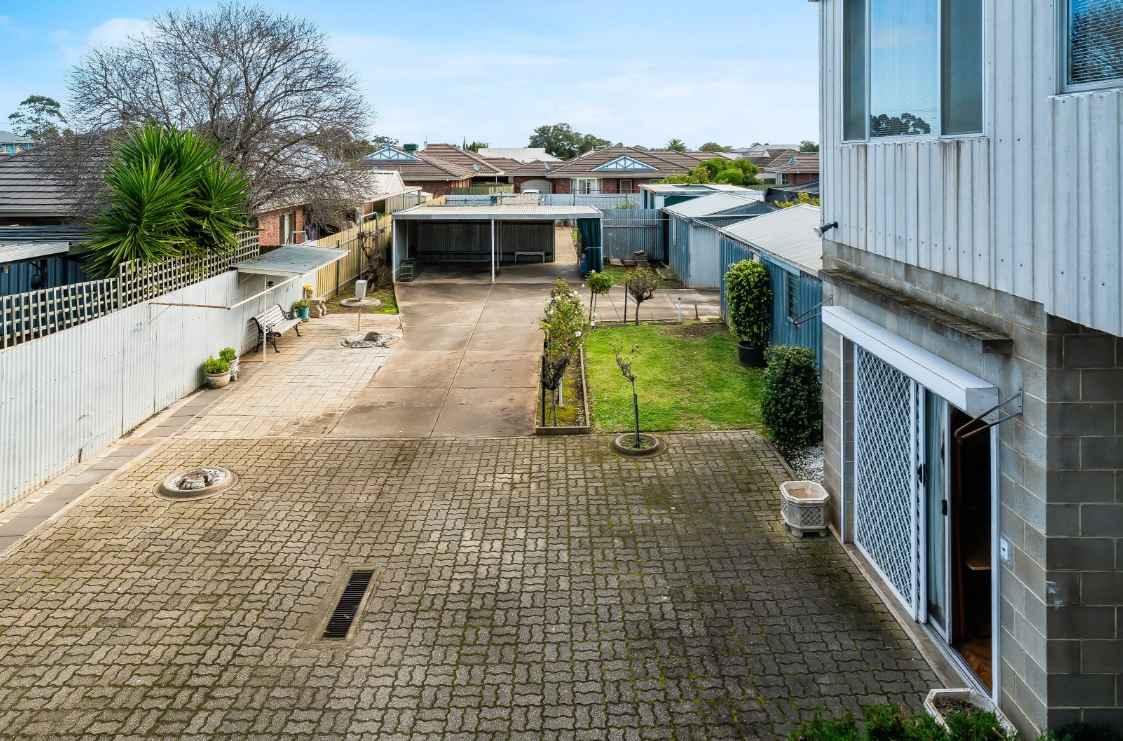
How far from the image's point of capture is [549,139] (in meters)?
116

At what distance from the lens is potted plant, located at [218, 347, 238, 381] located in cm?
1514

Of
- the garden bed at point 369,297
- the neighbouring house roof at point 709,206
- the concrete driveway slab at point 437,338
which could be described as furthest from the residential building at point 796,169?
the concrete driveway slab at point 437,338

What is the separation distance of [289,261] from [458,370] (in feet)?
14.5

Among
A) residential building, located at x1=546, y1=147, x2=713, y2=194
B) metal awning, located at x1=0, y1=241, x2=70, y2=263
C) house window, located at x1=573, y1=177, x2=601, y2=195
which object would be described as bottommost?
metal awning, located at x1=0, y1=241, x2=70, y2=263

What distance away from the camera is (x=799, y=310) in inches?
532

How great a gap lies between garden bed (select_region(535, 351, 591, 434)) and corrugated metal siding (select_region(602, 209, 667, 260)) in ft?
55.5

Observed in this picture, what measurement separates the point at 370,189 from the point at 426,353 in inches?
299

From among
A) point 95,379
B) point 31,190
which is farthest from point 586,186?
point 95,379

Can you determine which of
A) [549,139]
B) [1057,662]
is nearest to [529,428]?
[1057,662]

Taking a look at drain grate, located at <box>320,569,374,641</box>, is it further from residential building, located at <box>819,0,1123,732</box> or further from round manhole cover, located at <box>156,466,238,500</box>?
residential building, located at <box>819,0,1123,732</box>

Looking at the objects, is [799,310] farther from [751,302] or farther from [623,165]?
[623,165]

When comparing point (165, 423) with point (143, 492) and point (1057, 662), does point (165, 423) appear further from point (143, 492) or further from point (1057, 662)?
point (1057, 662)

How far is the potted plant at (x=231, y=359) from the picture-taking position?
49.7 feet

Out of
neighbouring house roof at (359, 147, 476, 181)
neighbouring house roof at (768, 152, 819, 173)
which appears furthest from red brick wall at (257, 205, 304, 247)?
neighbouring house roof at (768, 152, 819, 173)
